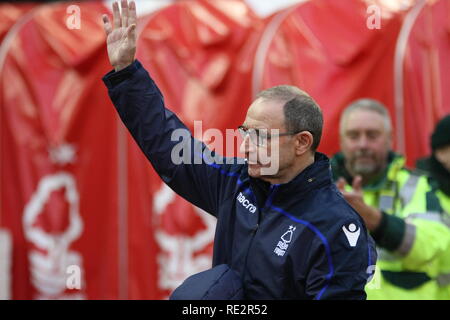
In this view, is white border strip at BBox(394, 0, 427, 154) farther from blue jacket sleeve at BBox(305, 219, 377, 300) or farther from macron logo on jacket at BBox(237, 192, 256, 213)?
blue jacket sleeve at BBox(305, 219, 377, 300)

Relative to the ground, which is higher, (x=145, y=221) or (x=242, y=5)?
(x=242, y=5)

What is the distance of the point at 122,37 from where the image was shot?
2.56m

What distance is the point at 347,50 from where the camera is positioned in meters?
4.79

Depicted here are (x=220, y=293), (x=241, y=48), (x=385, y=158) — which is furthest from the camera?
(x=241, y=48)

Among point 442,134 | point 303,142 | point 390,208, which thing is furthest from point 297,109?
point 442,134

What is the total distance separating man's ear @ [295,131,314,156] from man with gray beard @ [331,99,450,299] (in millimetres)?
748

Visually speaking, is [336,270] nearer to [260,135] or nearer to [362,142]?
[260,135]

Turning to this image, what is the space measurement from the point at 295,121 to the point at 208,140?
246 centimetres

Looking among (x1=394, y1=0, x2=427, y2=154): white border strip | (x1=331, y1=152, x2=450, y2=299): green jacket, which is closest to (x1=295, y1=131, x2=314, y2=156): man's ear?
(x1=331, y1=152, x2=450, y2=299): green jacket

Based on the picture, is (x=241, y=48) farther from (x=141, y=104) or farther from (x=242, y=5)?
(x=141, y=104)

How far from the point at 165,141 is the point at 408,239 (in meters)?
1.32

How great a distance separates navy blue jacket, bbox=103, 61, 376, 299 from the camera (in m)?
2.20

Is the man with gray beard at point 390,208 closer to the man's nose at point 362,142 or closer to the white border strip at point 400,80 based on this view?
the man's nose at point 362,142

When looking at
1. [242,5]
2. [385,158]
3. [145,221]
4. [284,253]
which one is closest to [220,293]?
[284,253]
